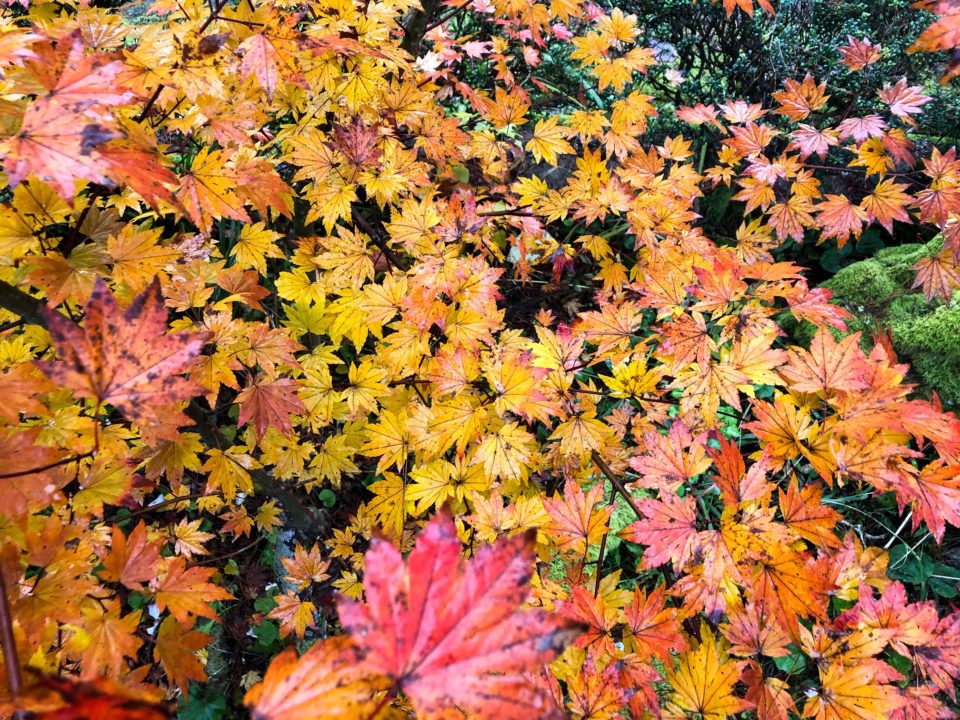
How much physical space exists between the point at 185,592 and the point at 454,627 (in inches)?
39.6

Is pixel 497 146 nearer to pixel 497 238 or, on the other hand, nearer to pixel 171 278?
pixel 497 238

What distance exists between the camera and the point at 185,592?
129 cm

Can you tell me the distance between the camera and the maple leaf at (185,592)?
1251 millimetres

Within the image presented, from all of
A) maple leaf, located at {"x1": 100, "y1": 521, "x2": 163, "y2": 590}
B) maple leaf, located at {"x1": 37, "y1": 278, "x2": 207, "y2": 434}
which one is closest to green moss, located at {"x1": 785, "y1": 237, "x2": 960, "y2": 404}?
maple leaf, located at {"x1": 37, "y1": 278, "x2": 207, "y2": 434}

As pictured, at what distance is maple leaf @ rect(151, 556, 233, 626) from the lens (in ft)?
4.10

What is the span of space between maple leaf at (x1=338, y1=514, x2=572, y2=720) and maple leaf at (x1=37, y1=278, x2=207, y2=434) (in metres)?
0.52

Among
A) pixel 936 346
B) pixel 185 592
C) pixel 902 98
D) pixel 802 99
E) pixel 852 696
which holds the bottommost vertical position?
pixel 185 592

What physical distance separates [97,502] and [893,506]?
3.12 meters

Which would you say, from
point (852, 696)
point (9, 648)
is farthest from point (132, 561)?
point (852, 696)

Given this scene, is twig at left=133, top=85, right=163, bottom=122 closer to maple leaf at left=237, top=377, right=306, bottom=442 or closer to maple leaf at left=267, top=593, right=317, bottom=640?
maple leaf at left=237, top=377, right=306, bottom=442

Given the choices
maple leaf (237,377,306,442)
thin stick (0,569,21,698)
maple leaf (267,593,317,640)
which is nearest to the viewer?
thin stick (0,569,21,698)

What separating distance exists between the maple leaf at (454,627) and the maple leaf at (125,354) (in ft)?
1.70

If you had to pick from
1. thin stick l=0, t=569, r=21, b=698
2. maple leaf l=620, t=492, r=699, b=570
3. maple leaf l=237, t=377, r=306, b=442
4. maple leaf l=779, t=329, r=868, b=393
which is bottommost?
maple leaf l=237, t=377, r=306, b=442

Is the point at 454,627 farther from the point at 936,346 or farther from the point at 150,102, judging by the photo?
the point at 936,346
